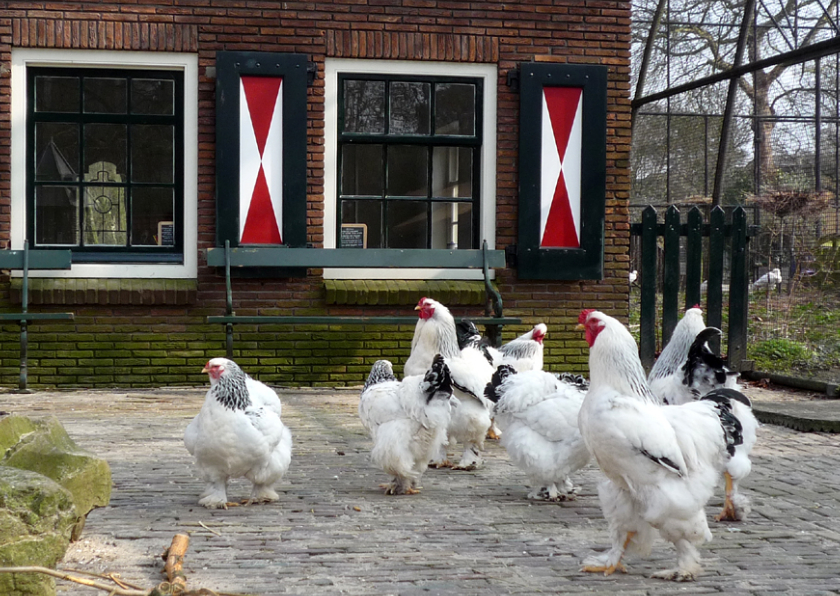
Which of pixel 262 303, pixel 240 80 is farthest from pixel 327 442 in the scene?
pixel 240 80

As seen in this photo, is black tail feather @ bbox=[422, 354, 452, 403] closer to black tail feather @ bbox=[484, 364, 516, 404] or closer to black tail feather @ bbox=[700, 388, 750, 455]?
black tail feather @ bbox=[484, 364, 516, 404]

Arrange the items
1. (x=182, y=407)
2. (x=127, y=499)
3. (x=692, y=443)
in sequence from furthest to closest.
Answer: (x=182, y=407) → (x=127, y=499) → (x=692, y=443)

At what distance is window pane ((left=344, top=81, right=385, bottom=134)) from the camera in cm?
1023

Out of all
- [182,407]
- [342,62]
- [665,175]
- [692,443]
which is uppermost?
[342,62]

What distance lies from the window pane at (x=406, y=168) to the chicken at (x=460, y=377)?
360 cm

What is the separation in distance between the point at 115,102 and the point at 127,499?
5921 mm

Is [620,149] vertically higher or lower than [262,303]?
higher

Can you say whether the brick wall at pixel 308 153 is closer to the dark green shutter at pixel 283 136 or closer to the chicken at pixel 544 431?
the dark green shutter at pixel 283 136

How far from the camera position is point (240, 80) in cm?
984

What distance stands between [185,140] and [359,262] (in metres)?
2.21

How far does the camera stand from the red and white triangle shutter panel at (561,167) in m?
10.4

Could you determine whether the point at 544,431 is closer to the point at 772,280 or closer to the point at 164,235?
the point at 164,235

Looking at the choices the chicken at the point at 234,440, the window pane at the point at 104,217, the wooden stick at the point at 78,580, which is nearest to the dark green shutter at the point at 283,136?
the window pane at the point at 104,217

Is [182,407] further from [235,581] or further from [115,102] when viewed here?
[235,581]
